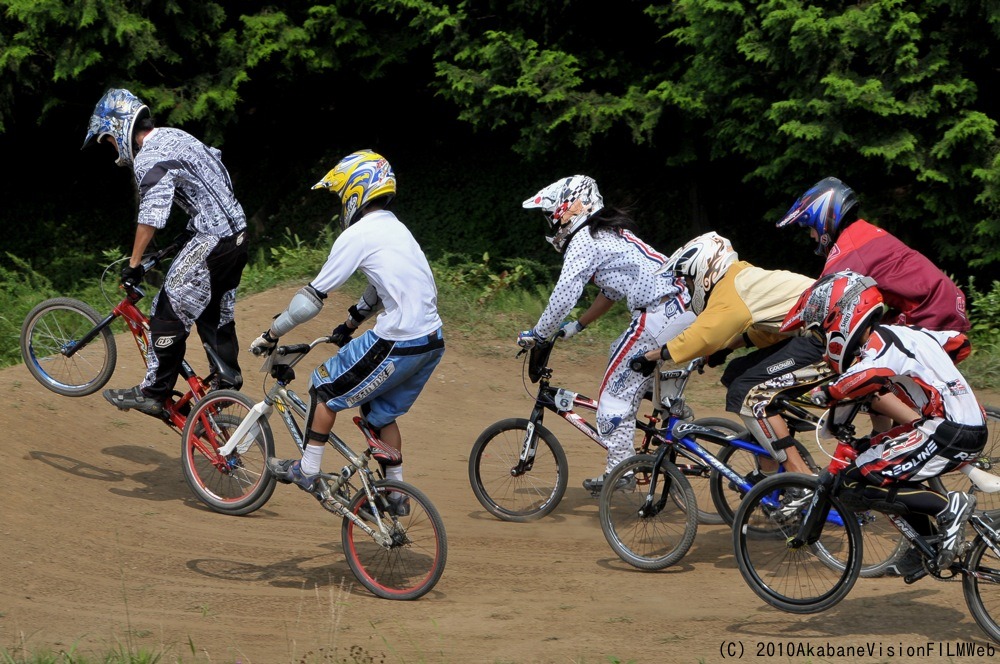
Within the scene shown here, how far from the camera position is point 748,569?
566 centimetres

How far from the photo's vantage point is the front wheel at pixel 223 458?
23.1 feet

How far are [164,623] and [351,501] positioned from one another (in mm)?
1143

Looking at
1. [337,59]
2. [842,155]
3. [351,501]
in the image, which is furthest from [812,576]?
[337,59]

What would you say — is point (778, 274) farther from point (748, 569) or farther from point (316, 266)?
point (316, 266)

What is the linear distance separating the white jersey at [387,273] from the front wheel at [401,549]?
2.84ft

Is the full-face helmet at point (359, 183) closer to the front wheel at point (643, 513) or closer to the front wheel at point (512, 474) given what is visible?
the front wheel at point (512, 474)

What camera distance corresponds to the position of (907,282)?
640cm

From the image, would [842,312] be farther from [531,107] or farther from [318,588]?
[531,107]

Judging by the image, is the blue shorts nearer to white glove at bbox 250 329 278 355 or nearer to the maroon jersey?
white glove at bbox 250 329 278 355

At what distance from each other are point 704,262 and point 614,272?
0.80 metres

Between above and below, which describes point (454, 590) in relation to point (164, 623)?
below

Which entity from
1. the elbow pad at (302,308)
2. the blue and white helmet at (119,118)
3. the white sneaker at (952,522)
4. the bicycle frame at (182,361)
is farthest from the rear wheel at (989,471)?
the blue and white helmet at (119,118)

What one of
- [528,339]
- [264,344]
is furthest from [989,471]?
[264,344]

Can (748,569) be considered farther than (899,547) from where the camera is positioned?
No
